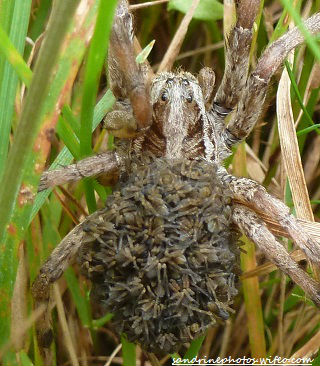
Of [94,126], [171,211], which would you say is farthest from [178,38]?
[171,211]

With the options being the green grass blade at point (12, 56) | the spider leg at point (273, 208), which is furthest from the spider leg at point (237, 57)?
the green grass blade at point (12, 56)

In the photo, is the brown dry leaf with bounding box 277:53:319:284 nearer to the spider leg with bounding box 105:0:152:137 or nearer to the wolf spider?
the wolf spider

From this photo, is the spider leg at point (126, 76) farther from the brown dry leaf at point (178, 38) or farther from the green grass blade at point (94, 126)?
the brown dry leaf at point (178, 38)

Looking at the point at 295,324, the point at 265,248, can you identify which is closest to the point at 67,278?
the point at 265,248

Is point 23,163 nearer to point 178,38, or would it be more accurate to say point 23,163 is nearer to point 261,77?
point 261,77

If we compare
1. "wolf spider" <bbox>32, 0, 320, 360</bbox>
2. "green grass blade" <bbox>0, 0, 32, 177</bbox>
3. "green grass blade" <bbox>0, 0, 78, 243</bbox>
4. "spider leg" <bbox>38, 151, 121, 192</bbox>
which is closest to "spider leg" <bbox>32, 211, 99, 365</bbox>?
"wolf spider" <bbox>32, 0, 320, 360</bbox>
